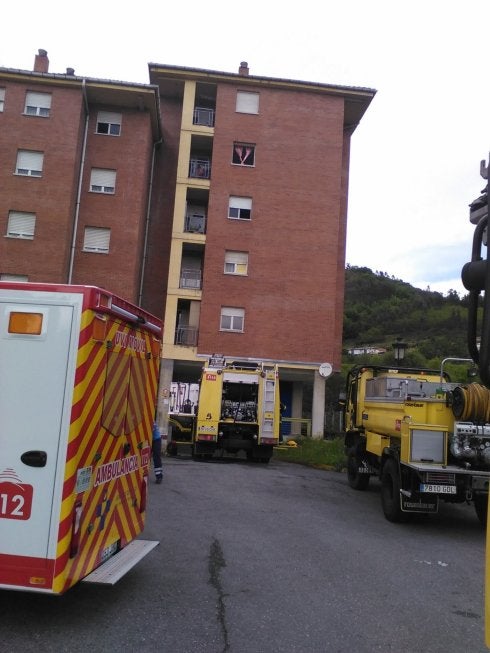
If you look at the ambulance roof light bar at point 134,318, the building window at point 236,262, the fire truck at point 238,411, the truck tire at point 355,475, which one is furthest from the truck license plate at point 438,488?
the building window at point 236,262

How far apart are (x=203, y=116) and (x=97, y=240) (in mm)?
8261

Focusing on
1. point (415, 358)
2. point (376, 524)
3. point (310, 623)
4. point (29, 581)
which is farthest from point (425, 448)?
point (415, 358)

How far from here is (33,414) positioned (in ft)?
14.2

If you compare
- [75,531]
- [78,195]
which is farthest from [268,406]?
[78,195]

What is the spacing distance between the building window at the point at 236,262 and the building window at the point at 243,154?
4385 millimetres

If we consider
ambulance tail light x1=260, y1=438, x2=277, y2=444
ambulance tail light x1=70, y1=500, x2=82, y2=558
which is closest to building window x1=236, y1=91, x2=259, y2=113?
ambulance tail light x1=260, y1=438, x2=277, y2=444

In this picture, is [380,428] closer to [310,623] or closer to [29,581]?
[310,623]

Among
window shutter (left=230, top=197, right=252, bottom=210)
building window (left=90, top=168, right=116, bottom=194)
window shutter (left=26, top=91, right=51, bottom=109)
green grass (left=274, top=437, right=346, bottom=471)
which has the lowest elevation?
green grass (left=274, top=437, right=346, bottom=471)

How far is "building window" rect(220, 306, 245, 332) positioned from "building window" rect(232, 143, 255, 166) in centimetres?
705

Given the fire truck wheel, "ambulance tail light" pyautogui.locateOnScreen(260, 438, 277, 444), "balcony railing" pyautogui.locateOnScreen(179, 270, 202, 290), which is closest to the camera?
the fire truck wheel

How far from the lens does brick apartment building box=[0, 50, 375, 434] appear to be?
86.4 ft

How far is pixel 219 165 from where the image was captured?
2752 cm

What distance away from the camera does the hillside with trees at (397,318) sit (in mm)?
49781

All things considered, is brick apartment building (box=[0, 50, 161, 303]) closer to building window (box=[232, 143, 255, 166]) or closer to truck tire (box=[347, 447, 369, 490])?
building window (box=[232, 143, 255, 166])
